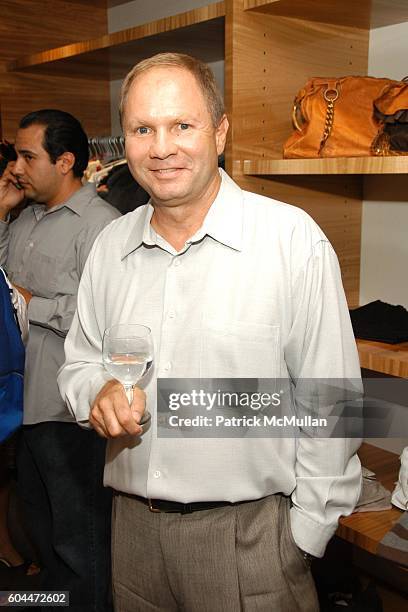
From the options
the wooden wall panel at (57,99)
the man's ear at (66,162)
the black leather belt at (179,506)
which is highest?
the wooden wall panel at (57,99)

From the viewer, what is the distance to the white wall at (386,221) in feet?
6.26

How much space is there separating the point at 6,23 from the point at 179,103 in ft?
6.31

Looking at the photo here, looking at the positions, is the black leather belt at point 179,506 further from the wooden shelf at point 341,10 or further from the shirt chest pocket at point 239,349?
the wooden shelf at point 341,10

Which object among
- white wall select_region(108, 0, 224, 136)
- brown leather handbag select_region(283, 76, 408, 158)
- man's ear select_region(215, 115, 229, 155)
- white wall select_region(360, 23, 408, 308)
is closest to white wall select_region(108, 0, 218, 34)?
white wall select_region(108, 0, 224, 136)

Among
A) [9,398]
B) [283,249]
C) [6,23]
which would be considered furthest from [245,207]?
[6,23]

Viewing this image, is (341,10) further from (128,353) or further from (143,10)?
(143,10)

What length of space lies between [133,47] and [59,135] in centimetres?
38

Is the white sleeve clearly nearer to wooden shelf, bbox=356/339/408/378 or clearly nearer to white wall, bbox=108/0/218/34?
wooden shelf, bbox=356/339/408/378

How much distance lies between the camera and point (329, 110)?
167cm

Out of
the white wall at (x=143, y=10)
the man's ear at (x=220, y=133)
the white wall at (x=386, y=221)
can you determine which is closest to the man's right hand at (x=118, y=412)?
the man's ear at (x=220, y=133)

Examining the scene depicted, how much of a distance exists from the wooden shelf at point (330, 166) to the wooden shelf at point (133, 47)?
1.32 feet

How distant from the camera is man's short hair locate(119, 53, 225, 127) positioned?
117 centimetres

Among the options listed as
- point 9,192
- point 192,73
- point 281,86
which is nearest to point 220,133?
point 192,73

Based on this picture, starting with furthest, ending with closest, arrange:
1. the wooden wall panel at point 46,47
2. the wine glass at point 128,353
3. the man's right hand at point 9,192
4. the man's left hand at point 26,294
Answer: the wooden wall panel at point 46,47 < the man's right hand at point 9,192 < the man's left hand at point 26,294 < the wine glass at point 128,353
